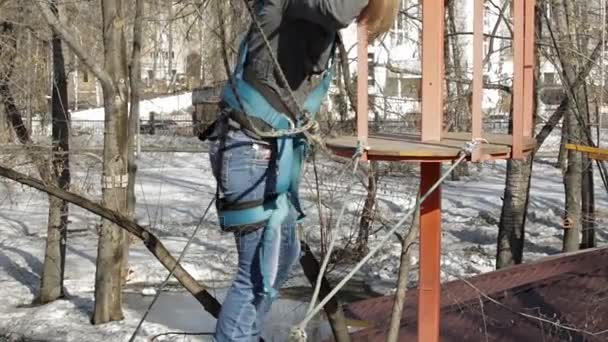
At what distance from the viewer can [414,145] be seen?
9.99 feet

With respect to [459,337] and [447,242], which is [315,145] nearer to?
[459,337]

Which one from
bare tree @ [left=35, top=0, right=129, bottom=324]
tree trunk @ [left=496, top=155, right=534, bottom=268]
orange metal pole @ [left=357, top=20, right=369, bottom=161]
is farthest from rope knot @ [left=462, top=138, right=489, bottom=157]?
tree trunk @ [left=496, top=155, right=534, bottom=268]

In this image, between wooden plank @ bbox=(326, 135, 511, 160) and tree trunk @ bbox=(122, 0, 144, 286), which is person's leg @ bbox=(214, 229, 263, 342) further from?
tree trunk @ bbox=(122, 0, 144, 286)

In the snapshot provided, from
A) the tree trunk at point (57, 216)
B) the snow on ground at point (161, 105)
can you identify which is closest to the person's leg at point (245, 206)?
the tree trunk at point (57, 216)

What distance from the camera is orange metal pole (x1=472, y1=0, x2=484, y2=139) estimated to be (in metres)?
3.07

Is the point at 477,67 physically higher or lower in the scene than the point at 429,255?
higher

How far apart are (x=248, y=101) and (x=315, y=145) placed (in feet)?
0.83

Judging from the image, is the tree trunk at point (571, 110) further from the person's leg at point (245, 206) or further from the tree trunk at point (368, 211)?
the person's leg at point (245, 206)

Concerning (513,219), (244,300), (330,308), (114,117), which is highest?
(114,117)

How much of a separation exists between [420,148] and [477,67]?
0.40m

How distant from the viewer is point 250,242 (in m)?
2.92

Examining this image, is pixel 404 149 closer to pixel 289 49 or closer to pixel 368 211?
pixel 289 49

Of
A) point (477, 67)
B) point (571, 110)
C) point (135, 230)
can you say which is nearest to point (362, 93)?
point (477, 67)

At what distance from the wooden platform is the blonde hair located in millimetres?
380
